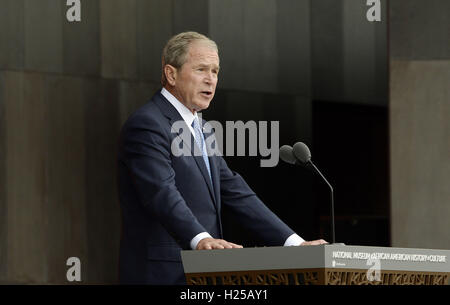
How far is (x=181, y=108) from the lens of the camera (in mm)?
3977

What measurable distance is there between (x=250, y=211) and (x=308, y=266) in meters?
1.11

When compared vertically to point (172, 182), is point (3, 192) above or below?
below

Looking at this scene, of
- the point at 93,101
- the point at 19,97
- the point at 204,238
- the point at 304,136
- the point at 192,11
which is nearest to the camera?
the point at 204,238

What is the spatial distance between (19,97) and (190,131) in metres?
2.47

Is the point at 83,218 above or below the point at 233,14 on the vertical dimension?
below

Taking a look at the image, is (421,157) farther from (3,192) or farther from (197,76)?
(197,76)

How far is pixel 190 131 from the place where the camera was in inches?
153

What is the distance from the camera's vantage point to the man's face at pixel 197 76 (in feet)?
13.0

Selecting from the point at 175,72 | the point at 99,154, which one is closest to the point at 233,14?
the point at 99,154

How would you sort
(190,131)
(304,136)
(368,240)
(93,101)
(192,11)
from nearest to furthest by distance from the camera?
(190,131), (93,101), (192,11), (304,136), (368,240)

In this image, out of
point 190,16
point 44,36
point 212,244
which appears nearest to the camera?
point 212,244

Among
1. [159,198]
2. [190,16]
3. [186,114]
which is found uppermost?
[190,16]

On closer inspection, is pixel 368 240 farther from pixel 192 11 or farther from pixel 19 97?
pixel 19 97

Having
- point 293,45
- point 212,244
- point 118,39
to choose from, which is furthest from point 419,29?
point 212,244
